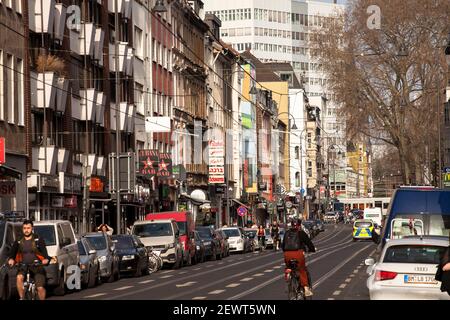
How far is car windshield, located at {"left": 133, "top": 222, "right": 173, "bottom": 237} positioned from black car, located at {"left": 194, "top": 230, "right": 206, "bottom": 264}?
18.9 feet

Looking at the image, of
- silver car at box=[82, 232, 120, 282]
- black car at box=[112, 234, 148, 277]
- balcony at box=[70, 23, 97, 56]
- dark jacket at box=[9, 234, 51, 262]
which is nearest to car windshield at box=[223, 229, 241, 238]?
balcony at box=[70, 23, 97, 56]

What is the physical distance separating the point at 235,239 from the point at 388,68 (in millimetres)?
17119

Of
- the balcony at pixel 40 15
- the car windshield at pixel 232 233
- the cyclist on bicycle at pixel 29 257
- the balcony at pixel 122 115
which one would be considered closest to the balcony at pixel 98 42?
the balcony at pixel 122 115

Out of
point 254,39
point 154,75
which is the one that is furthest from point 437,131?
point 254,39

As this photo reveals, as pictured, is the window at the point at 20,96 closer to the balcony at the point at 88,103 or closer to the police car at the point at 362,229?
the balcony at the point at 88,103

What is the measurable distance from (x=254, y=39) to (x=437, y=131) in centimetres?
11032

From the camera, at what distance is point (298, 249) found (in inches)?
975

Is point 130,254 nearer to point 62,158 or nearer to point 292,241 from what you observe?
point 62,158

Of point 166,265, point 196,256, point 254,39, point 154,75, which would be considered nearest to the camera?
point 166,265

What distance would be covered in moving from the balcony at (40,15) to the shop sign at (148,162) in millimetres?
17403

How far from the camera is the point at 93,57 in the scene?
204 feet
